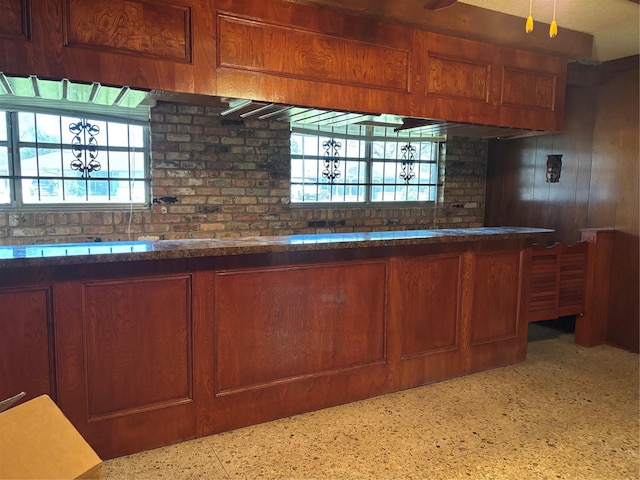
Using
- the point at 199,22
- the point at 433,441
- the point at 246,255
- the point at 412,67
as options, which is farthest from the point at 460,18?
the point at 433,441

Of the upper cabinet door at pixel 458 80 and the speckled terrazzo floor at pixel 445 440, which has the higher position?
the upper cabinet door at pixel 458 80

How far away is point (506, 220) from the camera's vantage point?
5.33m

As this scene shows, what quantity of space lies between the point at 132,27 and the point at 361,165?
3242 mm

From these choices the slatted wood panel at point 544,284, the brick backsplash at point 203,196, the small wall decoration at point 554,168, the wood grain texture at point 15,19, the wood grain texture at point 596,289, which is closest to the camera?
the wood grain texture at point 15,19

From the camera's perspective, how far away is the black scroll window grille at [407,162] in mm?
5281

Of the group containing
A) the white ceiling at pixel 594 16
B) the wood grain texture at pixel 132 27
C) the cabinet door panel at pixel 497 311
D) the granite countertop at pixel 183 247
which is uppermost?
the white ceiling at pixel 594 16

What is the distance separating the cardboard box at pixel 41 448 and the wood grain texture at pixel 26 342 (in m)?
1.14

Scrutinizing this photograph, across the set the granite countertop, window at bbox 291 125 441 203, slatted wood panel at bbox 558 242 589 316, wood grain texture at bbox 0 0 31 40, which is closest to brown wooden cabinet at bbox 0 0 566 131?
wood grain texture at bbox 0 0 31 40

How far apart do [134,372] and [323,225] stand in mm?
2632

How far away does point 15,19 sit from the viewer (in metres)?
1.92

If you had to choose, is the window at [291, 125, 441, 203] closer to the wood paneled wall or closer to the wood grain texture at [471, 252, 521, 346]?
the wood paneled wall

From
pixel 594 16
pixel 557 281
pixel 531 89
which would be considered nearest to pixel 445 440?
pixel 557 281

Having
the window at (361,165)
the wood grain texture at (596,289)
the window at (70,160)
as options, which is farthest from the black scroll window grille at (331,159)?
the wood grain texture at (596,289)

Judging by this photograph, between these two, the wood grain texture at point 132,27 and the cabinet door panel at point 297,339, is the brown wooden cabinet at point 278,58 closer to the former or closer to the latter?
the wood grain texture at point 132,27
